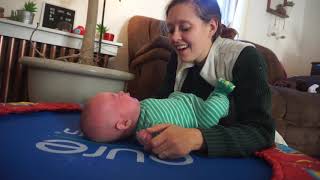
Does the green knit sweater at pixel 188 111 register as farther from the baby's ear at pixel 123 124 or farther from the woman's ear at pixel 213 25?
the woman's ear at pixel 213 25

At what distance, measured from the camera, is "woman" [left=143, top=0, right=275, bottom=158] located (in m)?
0.75

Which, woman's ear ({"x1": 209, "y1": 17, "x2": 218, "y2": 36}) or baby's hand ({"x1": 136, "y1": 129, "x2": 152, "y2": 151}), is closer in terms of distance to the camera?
baby's hand ({"x1": 136, "y1": 129, "x2": 152, "y2": 151})

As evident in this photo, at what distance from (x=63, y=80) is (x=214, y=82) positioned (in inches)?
31.4

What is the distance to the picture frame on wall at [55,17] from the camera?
206 centimetres

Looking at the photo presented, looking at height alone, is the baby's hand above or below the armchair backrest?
below

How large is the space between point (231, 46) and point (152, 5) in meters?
1.71

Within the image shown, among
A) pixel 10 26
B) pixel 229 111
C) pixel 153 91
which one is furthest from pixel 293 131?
pixel 10 26

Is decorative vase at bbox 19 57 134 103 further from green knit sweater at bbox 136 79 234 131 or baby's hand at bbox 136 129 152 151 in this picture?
baby's hand at bbox 136 129 152 151

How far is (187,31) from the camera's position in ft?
3.48

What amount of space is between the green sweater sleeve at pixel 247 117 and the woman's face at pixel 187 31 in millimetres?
159

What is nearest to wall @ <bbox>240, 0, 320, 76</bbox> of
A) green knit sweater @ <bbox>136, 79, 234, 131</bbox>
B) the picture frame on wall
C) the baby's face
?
the picture frame on wall

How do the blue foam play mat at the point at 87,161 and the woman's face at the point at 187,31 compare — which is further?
the woman's face at the point at 187,31

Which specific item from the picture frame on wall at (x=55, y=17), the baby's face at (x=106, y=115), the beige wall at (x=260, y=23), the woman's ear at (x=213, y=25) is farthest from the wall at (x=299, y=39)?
the baby's face at (x=106, y=115)

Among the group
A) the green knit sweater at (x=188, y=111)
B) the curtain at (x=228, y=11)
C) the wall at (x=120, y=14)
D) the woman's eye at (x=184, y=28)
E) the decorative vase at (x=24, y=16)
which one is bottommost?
the green knit sweater at (x=188, y=111)
